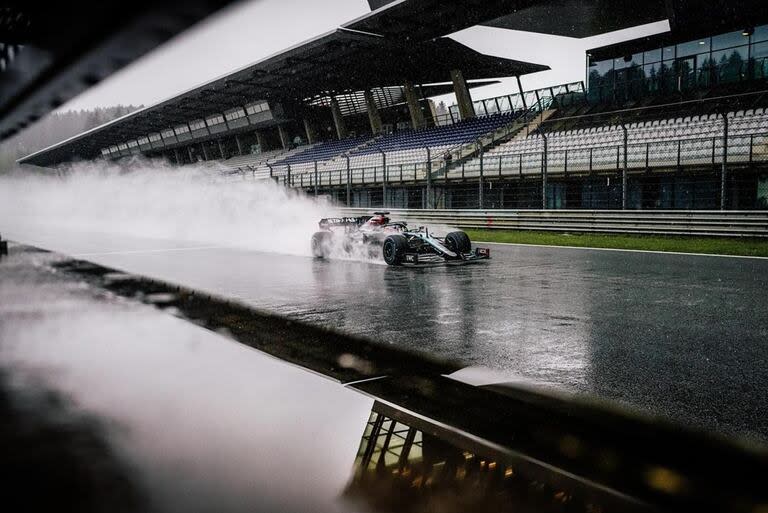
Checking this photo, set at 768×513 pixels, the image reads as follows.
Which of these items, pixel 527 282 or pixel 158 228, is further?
pixel 158 228

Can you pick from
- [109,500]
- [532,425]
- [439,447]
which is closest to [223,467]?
[109,500]

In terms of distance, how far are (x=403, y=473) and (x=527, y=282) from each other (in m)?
6.84

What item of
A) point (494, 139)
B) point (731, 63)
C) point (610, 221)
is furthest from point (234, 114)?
point (610, 221)

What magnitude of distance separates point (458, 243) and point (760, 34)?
20.7 metres

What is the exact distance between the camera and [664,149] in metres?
18.7

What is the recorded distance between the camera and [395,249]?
11.5 m

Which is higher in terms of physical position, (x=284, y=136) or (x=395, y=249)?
(x=284, y=136)

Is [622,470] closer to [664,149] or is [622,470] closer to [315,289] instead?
[315,289]

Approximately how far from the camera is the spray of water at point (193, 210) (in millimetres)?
19781

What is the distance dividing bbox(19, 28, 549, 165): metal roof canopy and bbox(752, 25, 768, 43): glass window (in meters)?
12.6

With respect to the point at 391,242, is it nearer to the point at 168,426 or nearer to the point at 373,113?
the point at 168,426

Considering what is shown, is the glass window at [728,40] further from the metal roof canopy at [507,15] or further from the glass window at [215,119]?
the glass window at [215,119]

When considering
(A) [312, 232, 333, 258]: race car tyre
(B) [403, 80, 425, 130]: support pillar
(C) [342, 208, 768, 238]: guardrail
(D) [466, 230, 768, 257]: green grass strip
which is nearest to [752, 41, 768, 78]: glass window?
(C) [342, 208, 768, 238]: guardrail

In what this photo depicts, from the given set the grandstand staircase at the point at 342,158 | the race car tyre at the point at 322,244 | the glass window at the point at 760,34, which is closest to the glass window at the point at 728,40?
the glass window at the point at 760,34
